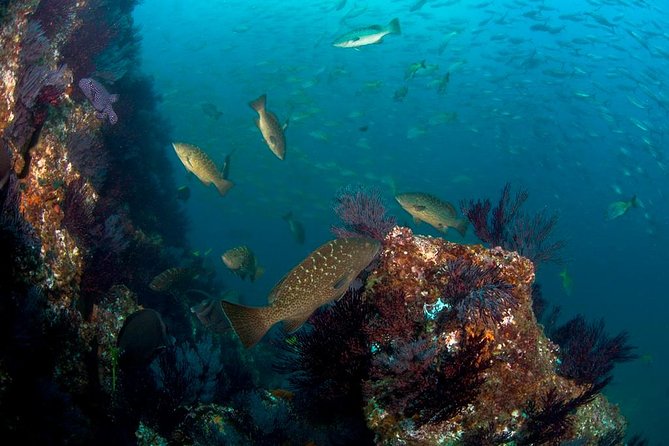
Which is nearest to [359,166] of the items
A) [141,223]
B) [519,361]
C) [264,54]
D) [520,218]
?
[264,54]

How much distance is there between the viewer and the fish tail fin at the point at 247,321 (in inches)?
125

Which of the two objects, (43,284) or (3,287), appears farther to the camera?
(43,284)

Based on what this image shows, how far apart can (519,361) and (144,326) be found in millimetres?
3724

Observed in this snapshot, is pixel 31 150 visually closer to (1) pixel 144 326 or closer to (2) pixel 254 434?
(1) pixel 144 326

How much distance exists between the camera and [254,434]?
13.6 feet

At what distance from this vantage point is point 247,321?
10.6 feet

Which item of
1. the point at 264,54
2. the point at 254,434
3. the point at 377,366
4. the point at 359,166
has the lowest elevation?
the point at 359,166

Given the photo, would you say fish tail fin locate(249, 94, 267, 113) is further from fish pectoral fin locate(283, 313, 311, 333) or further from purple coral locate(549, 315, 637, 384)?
purple coral locate(549, 315, 637, 384)

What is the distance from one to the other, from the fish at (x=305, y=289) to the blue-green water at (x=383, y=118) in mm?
28450

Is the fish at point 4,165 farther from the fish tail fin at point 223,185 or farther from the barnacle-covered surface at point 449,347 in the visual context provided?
the fish tail fin at point 223,185

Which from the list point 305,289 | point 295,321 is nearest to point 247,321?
point 295,321

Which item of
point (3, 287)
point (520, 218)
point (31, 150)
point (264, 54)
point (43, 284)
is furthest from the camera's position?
point (264, 54)

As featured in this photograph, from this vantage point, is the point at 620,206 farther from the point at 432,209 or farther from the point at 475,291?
the point at 475,291

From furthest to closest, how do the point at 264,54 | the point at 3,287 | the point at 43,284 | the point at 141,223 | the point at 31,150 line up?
the point at 264,54, the point at 141,223, the point at 31,150, the point at 43,284, the point at 3,287
